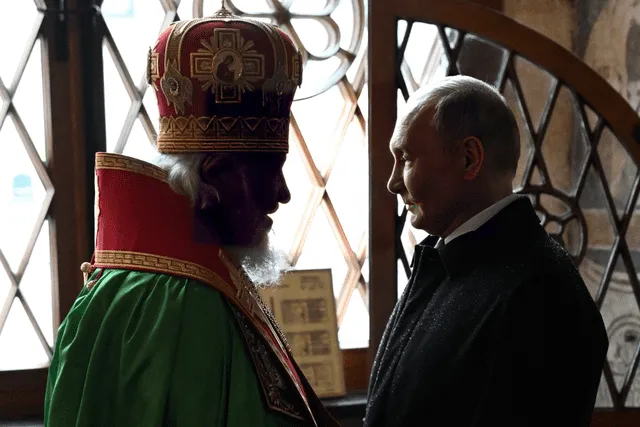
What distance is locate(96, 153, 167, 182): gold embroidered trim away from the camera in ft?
4.98

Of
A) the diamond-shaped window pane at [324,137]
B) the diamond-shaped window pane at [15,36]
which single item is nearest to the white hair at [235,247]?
the diamond-shaped window pane at [324,137]

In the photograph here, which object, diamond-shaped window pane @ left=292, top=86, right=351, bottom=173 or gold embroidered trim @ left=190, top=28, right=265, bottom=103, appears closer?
gold embroidered trim @ left=190, top=28, right=265, bottom=103

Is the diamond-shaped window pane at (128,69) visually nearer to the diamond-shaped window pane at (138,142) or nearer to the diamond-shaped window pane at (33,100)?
the diamond-shaped window pane at (138,142)

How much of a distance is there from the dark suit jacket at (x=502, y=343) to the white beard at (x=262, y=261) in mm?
328

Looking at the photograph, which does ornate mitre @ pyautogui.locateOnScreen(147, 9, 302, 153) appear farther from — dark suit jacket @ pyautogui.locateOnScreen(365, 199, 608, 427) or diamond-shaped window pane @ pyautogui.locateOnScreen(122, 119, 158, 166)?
diamond-shaped window pane @ pyautogui.locateOnScreen(122, 119, 158, 166)

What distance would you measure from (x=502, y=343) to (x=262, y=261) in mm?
519

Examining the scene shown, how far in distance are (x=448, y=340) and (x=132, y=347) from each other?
589 mm

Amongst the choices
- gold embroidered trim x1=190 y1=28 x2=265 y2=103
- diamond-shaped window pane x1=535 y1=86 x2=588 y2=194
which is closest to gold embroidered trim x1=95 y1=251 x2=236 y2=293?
gold embroidered trim x1=190 y1=28 x2=265 y2=103

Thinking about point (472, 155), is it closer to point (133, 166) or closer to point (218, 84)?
point (218, 84)

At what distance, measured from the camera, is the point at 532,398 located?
4.86 feet

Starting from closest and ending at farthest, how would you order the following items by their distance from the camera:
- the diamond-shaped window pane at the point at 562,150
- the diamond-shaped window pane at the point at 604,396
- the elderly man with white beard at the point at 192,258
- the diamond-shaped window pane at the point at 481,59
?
the elderly man with white beard at the point at 192,258, the diamond-shaped window pane at the point at 481,59, the diamond-shaped window pane at the point at 562,150, the diamond-shaped window pane at the point at 604,396

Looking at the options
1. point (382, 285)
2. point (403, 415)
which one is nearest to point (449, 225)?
point (403, 415)

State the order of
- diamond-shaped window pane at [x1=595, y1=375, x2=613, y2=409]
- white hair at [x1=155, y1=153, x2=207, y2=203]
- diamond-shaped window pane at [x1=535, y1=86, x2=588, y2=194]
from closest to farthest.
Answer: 1. white hair at [x1=155, y1=153, x2=207, y2=203]
2. diamond-shaped window pane at [x1=535, y1=86, x2=588, y2=194]
3. diamond-shaped window pane at [x1=595, y1=375, x2=613, y2=409]

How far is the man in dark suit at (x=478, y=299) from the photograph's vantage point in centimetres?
149
